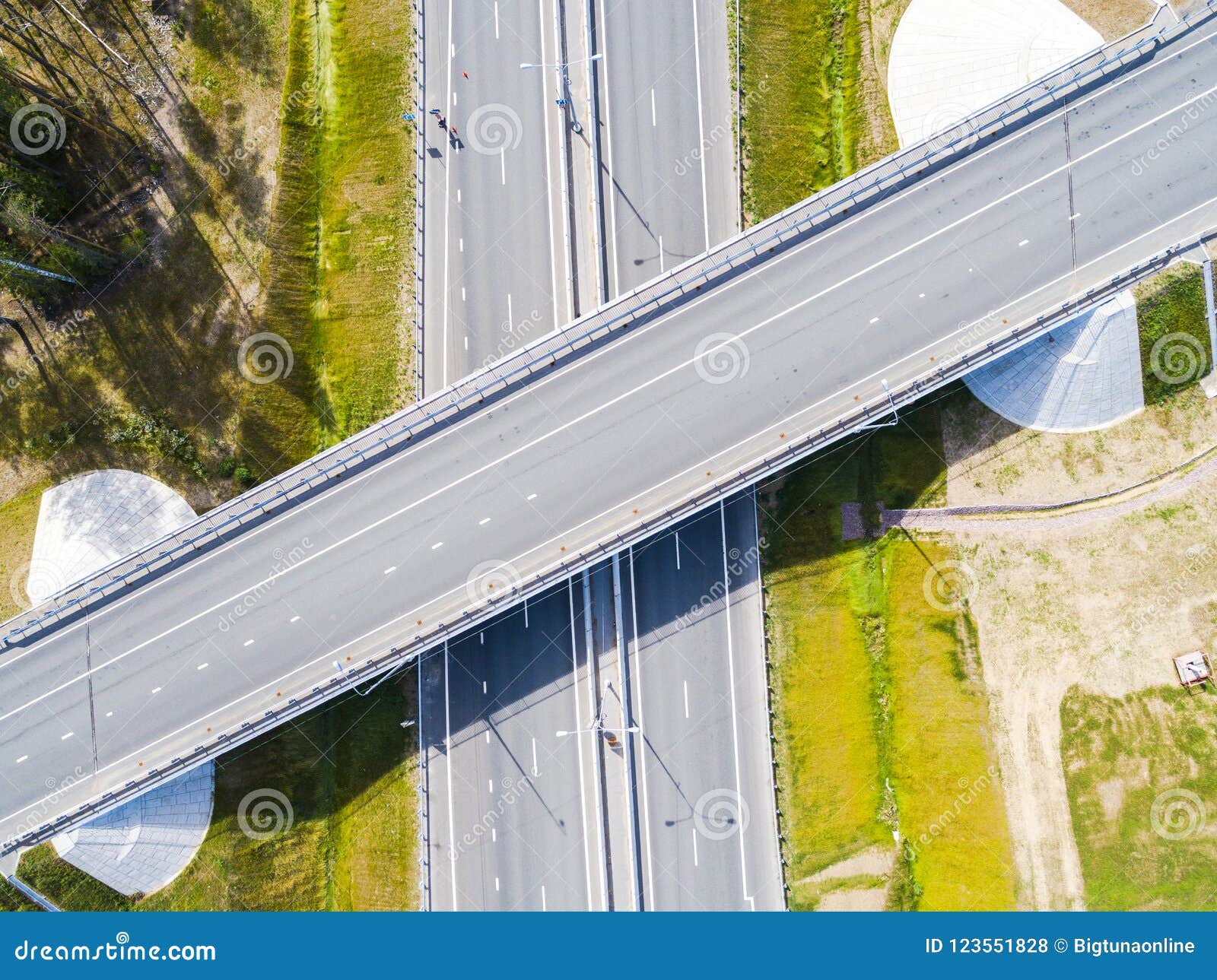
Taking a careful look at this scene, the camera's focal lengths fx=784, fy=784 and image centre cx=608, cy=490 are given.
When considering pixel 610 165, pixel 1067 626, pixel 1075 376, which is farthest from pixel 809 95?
pixel 1067 626

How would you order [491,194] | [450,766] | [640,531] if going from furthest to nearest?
[491,194] < [450,766] < [640,531]

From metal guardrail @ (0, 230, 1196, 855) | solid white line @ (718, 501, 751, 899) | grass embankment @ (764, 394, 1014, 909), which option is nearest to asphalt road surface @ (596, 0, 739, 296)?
metal guardrail @ (0, 230, 1196, 855)

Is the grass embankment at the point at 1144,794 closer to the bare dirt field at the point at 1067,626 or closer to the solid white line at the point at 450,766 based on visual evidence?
the bare dirt field at the point at 1067,626

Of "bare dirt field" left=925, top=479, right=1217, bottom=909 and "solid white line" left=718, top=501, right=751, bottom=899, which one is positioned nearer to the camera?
"bare dirt field" left=925, top=479, right=1217, bottom=909

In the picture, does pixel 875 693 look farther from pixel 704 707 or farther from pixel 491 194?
pixel 491 194

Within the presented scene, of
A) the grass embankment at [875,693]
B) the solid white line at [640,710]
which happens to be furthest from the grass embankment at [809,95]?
the solid white line at [640,710]

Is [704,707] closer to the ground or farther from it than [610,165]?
closer to the ground

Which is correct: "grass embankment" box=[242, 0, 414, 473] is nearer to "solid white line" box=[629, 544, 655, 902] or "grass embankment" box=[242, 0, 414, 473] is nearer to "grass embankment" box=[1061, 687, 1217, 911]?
"solid white line" box=[629, 544, 655, 902]
